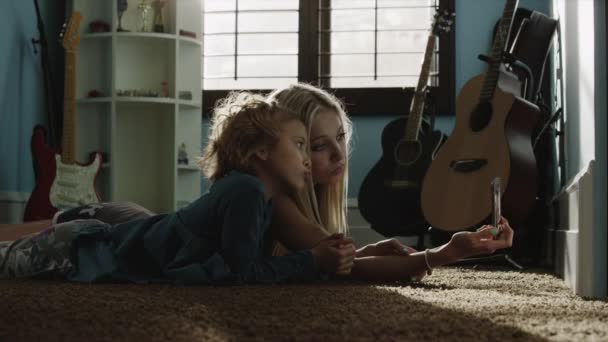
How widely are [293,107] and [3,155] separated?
200 cm

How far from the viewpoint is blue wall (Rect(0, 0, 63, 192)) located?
11.3 feet

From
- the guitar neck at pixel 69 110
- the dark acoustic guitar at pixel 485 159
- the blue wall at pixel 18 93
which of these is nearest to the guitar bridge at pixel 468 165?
the dark acoustic guitar at pixel 485 159

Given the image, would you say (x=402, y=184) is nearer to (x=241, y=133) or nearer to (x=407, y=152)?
(x=407, y=152)

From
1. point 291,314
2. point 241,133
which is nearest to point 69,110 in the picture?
point 241,133

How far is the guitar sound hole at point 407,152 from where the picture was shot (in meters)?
3.10

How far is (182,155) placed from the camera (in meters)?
3.79

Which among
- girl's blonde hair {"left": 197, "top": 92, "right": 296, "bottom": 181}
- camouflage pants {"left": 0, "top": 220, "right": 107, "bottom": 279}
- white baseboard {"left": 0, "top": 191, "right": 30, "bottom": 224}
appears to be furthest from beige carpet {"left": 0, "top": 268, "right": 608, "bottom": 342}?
white baseboard {"left": 0, "top": 191, "right": 30, "bottom": 224}

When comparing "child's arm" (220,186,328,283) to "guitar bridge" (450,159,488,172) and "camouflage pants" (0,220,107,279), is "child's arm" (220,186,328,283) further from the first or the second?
"guitar bridge" (450,159,488,172)

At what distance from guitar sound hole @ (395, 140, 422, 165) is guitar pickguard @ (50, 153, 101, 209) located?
50.4 inches

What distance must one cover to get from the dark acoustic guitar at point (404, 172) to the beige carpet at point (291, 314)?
4.82ft

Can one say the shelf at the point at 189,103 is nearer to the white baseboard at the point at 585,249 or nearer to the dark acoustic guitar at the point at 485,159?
the dark acoustic guitar at the point at 485,159

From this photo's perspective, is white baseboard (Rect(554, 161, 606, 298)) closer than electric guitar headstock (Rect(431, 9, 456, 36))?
Yes

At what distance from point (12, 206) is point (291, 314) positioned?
266 centimetres

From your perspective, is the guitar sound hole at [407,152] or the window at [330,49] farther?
the window at [330,49]
